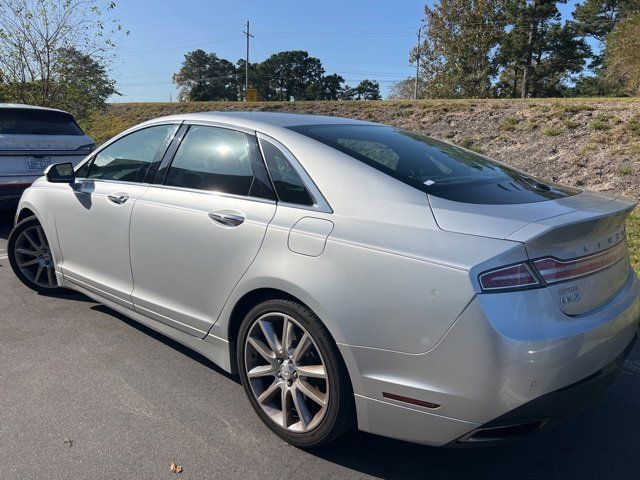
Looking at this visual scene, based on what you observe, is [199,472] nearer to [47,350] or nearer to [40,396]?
[40,396]

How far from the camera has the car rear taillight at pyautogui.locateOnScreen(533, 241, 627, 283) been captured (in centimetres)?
207

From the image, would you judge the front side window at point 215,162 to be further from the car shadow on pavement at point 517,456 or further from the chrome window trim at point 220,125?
the car shadow on pavement at point 517,456

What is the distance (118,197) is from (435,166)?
2.12m

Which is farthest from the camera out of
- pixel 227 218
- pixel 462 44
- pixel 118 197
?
pixel 462 44

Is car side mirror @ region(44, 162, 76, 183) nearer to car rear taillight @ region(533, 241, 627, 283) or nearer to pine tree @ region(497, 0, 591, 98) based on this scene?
car rear taillight @ region(533, 241, 627, 283)

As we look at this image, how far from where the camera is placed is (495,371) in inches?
77.4


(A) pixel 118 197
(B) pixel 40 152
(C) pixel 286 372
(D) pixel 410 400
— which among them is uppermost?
(B) pixel 40 152

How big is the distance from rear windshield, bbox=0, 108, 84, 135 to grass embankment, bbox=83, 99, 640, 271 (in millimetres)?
7063

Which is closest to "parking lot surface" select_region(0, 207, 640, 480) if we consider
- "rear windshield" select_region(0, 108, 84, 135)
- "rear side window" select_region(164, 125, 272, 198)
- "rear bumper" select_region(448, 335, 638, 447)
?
"rear bumper" select_region(448, 335, 638, 447)

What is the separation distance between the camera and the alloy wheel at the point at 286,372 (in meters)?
2.50

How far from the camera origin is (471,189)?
253cm

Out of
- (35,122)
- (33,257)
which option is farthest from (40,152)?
(33,257)

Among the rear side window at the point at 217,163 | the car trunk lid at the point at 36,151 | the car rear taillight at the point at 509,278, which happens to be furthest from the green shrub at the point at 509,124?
the car rear taillight at the point at 509,278

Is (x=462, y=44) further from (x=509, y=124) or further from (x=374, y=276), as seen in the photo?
(x=374, y=276)
